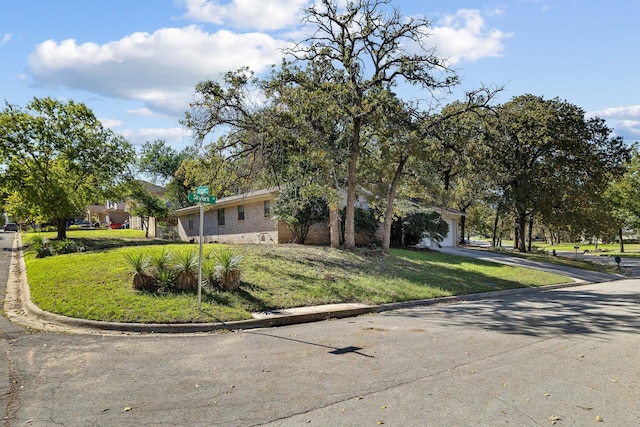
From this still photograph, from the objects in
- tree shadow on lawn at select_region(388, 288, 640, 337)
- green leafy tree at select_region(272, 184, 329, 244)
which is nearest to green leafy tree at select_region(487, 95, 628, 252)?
green leafy tree at select_region(272, 184, 329, 244)

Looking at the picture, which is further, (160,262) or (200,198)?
(160,262)

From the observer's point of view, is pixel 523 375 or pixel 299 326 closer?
pixel 523 375

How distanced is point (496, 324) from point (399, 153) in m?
10.9

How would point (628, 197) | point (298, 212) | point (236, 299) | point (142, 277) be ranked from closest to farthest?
point (236, 299) < point (142, 277) < point (298, 212) < point (628, 197)

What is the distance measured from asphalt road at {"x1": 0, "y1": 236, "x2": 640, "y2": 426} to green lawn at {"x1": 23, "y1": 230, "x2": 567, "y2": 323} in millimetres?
1239

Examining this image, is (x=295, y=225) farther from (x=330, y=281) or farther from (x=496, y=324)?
(x=496, y=324)

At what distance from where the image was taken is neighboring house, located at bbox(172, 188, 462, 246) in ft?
82.3

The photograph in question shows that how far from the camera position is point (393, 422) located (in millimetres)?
4371

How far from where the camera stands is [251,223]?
2756cm

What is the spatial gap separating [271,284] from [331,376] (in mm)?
6932

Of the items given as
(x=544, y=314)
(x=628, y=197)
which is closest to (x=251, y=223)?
(x=544, y=314)

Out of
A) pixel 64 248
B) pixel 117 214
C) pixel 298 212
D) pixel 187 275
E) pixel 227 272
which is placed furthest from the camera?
pixel 117 214

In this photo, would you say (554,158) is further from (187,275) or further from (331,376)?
(331,376)

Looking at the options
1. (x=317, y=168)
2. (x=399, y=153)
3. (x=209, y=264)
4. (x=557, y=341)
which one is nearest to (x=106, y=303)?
(x=209, y=264)
